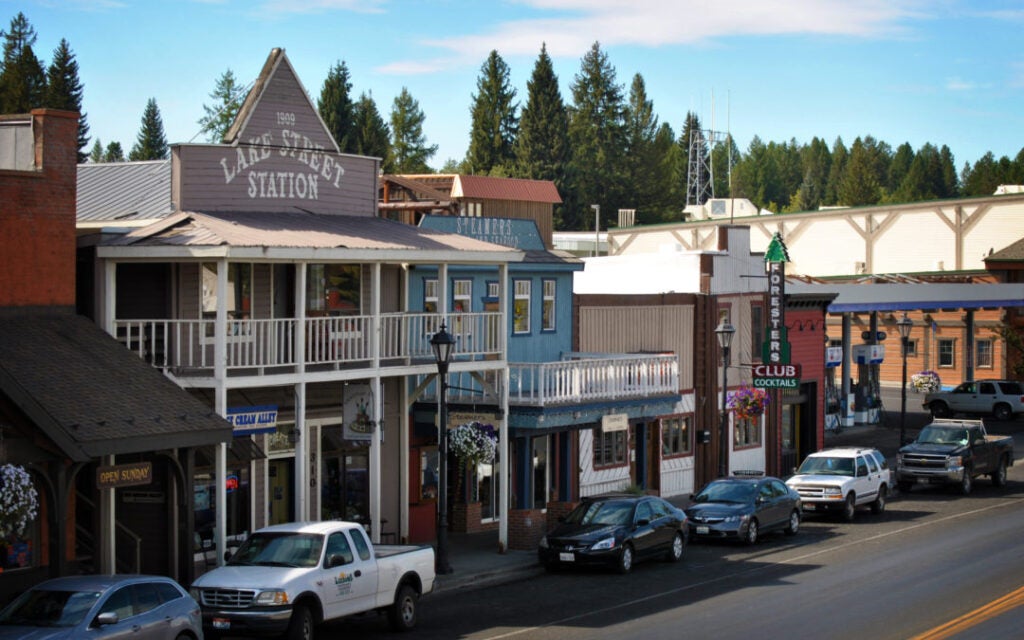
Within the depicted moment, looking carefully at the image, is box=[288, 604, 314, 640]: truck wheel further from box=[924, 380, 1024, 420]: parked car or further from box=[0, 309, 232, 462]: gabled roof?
box=[924, 380, 1024, 420]: parked car

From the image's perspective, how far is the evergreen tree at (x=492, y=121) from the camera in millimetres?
112375

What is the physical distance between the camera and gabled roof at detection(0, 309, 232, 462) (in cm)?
1933

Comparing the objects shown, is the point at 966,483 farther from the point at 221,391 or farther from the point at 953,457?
the point at 221,391

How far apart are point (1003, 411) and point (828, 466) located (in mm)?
29052

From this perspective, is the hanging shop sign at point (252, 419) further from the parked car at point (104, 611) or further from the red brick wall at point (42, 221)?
the parked car at point (104, 611)

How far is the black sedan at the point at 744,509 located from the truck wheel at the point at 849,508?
256cm

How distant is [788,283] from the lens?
4878cm

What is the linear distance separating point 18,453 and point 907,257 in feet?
217

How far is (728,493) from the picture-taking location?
102 ft

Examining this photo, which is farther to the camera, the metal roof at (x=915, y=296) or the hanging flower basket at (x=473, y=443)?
the metal roof at (x=915, y=296)

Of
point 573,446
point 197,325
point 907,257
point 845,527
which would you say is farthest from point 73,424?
point 907,257

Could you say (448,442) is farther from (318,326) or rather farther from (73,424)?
(73,424)

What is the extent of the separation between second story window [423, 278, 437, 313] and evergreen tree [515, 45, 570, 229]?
254ft

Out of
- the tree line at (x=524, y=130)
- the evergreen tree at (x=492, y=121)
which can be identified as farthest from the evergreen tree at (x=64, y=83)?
the evergreen tree at (x=492, y=121)
